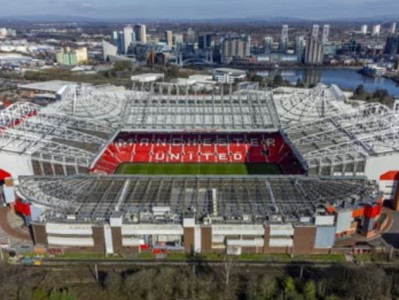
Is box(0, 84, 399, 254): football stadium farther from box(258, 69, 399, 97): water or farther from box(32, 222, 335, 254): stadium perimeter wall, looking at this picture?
box(258, 69, 399, 97): water

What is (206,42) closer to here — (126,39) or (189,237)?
(126,39)

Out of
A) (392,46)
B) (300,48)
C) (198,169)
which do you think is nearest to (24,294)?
(198,169)

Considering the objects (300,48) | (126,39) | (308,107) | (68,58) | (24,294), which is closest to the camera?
(24,294)

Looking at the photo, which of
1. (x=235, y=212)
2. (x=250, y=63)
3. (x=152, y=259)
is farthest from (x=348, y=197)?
(x=250, y=63)

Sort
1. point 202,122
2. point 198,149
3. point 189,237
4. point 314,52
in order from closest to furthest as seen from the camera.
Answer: point 189,237 → point 202,122 → point 198,149 → point 314,52

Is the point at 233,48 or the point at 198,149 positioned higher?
the point at 233,48

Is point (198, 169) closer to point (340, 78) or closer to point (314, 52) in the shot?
point (340, 78)

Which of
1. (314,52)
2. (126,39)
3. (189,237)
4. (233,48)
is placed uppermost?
(126,39)

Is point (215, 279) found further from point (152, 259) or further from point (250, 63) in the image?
point (250, 63)

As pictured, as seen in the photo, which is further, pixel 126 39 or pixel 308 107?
pixel 126 39

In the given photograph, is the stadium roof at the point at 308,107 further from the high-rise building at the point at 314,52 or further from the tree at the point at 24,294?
the high-rise building at the point at 314,52
